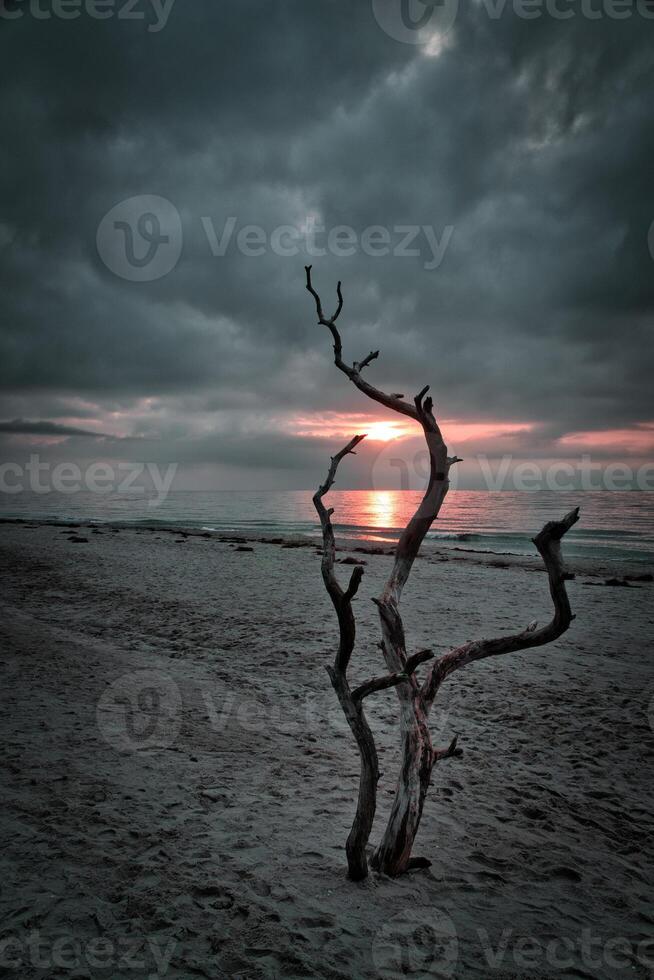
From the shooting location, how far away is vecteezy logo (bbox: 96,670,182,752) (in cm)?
689

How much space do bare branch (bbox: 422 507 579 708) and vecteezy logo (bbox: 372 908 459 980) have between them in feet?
5.40

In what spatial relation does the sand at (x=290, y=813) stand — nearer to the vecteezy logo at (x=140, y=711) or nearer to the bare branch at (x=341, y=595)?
the vecteezy logo at (x=140, y=711)

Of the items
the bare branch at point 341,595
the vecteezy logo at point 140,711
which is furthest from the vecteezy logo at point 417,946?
the vecteezy logo at point 140,711

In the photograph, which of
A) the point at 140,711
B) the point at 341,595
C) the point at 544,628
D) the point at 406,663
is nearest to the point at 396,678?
the point at 406,663

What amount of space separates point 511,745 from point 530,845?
2.31 metres

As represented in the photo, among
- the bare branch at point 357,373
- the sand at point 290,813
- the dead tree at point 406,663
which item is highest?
the bare branch at point 357,373

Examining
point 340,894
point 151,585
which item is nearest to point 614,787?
point 340,894

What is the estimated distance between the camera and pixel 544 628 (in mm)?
4129

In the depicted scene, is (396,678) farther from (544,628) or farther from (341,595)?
(544,628)

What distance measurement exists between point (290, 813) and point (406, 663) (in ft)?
9.31

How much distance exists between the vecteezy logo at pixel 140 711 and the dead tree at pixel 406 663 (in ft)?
12.5

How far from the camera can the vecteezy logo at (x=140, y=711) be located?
689cm

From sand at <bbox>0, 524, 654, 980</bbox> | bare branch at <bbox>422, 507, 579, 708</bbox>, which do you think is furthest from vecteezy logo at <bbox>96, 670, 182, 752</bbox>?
bare branch at <bbox>422, 507, 579, 708</bbox>

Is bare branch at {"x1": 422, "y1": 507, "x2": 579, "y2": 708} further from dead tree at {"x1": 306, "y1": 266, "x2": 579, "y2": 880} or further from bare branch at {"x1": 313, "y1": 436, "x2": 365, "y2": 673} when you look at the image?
bare branch at {"x1": 313, "y1": 436, "x2": 365, "y2": 673}
